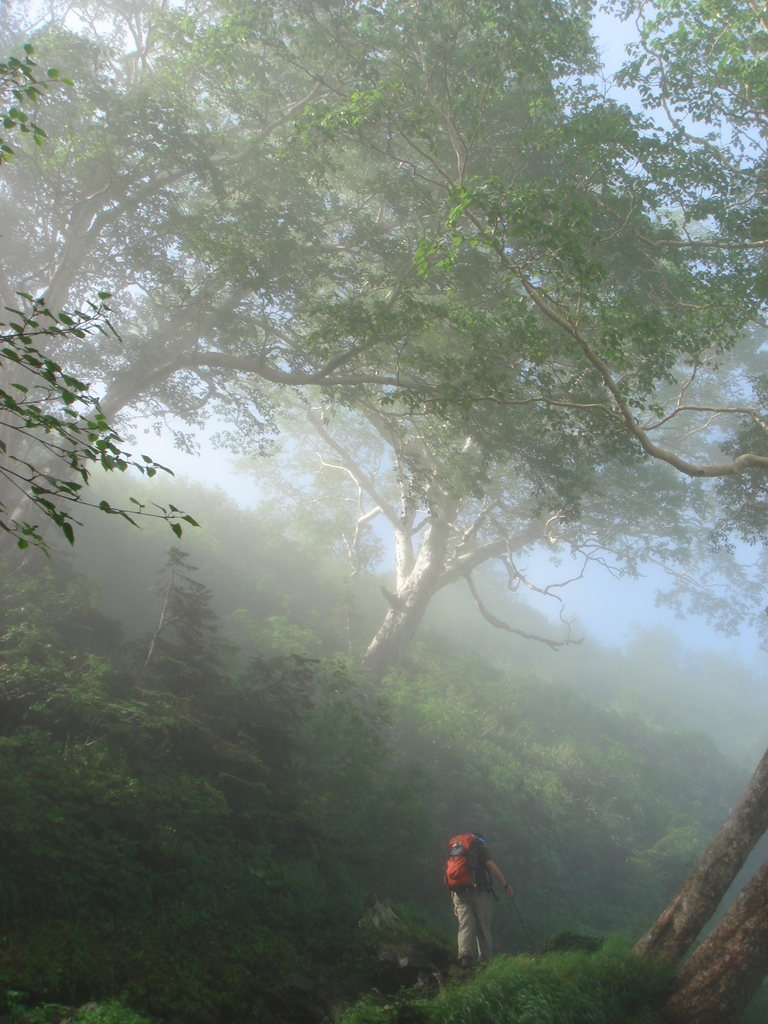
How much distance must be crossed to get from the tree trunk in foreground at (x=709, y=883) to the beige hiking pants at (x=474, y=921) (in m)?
1.82

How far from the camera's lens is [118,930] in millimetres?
4992

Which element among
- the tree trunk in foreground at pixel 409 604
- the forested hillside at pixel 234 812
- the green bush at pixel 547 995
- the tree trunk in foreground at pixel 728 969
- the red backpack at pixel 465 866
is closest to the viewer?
the green bush at pixel 547 995

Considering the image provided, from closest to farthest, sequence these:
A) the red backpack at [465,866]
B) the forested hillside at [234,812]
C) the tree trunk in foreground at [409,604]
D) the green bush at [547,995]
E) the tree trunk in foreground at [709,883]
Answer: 1. the green bush at [547,995]
2. the forested hillside at [234,812]
3. the tree trunk in foreground at [709,883]
4. the red backpack at [465,866]
5. the tree trunk in foreground at [409,604]

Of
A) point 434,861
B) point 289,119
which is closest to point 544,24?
point 289,119

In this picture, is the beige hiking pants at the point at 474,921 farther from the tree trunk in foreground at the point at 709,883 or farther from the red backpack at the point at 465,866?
the tree trunk in foreground at the point at 709,883

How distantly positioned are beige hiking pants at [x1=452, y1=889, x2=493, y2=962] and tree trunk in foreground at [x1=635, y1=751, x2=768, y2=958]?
1.82 meters

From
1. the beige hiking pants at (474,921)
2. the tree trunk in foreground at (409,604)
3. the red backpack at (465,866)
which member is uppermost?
the tree trunk in foreground at (409,604)

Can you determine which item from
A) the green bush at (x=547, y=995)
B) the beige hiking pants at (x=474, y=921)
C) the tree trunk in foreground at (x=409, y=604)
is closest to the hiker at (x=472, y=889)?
the beige hiking pants at (x=474, y=921)

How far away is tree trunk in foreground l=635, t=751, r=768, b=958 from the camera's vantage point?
671 centimetres

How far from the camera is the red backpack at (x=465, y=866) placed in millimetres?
6980

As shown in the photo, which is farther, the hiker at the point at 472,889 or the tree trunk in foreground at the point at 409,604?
the tree trunk in foreground at the point at 409,604

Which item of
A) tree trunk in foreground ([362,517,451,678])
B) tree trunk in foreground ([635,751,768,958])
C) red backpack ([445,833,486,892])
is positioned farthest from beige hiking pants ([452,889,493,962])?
tree trunk in foreground ([362,517,451,678])

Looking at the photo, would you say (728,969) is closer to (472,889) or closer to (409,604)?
(472,889)

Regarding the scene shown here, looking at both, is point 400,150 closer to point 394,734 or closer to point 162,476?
point 394,734
